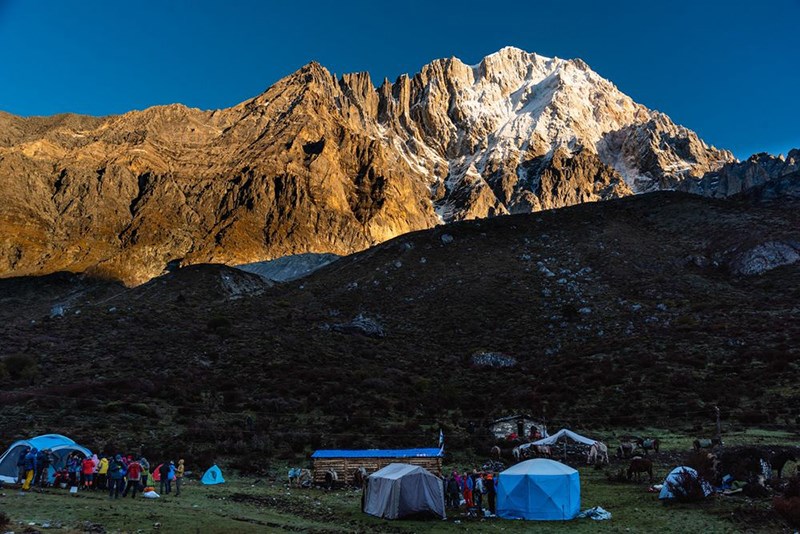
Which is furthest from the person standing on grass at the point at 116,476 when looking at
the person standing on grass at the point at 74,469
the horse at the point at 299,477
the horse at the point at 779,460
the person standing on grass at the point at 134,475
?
the horse at the point at 779,460

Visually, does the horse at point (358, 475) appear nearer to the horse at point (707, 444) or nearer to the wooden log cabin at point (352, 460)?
the wooden log cabin at point (352, 460)

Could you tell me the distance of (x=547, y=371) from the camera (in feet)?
190

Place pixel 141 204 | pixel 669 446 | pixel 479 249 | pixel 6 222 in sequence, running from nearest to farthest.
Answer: pixel 669 446, pixel 479 249, pixel 6 222, pixel 141 204

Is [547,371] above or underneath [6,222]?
underneath

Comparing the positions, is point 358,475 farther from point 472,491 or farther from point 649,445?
point 649,445

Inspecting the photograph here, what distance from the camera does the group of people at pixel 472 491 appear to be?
76.8ft

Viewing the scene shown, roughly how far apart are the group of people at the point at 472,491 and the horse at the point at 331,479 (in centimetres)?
719

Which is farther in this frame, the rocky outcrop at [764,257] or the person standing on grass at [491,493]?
the rocky outcrop at [764,257]

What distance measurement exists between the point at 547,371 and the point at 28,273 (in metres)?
142

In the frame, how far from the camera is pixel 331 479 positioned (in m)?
29.6

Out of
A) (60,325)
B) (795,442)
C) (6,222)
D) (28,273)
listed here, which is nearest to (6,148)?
(6,222)

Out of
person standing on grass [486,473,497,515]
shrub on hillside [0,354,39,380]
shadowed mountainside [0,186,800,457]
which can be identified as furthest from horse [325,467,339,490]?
shrub on hillside [0,354,39,380]

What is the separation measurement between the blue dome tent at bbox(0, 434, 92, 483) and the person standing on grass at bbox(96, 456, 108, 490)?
6.72 ft

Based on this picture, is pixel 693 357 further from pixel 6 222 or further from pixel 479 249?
pixel 6 222
